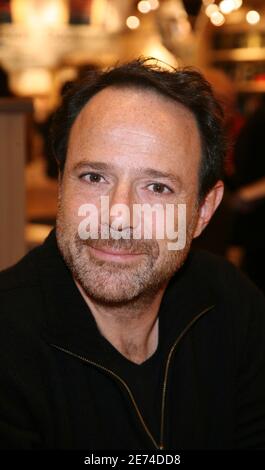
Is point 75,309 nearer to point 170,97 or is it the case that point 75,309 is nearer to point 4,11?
point 170,97

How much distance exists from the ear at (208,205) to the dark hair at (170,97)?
3 centimetres

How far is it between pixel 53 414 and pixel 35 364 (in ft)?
0.37

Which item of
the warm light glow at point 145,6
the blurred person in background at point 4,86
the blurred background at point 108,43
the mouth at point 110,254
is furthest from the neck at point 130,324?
the warm light glow at point 145,6

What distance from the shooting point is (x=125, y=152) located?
4.65 ft

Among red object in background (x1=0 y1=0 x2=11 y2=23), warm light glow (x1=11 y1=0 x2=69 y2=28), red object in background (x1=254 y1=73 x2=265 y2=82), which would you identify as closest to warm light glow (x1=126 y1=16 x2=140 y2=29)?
warm light glow (x1=11 y1=0 x2=69 y2=28)

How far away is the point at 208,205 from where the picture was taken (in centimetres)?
171

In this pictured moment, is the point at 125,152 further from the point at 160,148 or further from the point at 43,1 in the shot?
the point at 43,1

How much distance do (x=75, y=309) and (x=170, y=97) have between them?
531 millimetres

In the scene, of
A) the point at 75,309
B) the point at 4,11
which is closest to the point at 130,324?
the point at 75,309

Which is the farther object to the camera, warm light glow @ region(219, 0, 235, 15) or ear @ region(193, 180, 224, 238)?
warm light glow @ region(219, 0, 235, 15)

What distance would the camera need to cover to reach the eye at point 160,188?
57.3 inches

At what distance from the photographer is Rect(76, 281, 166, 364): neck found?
59.4 inches

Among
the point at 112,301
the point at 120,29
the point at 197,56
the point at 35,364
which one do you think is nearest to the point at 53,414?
the point at 35,364

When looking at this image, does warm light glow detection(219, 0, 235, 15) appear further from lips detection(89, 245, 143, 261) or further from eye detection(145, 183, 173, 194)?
lips detection(89, 245, 143, 261)
